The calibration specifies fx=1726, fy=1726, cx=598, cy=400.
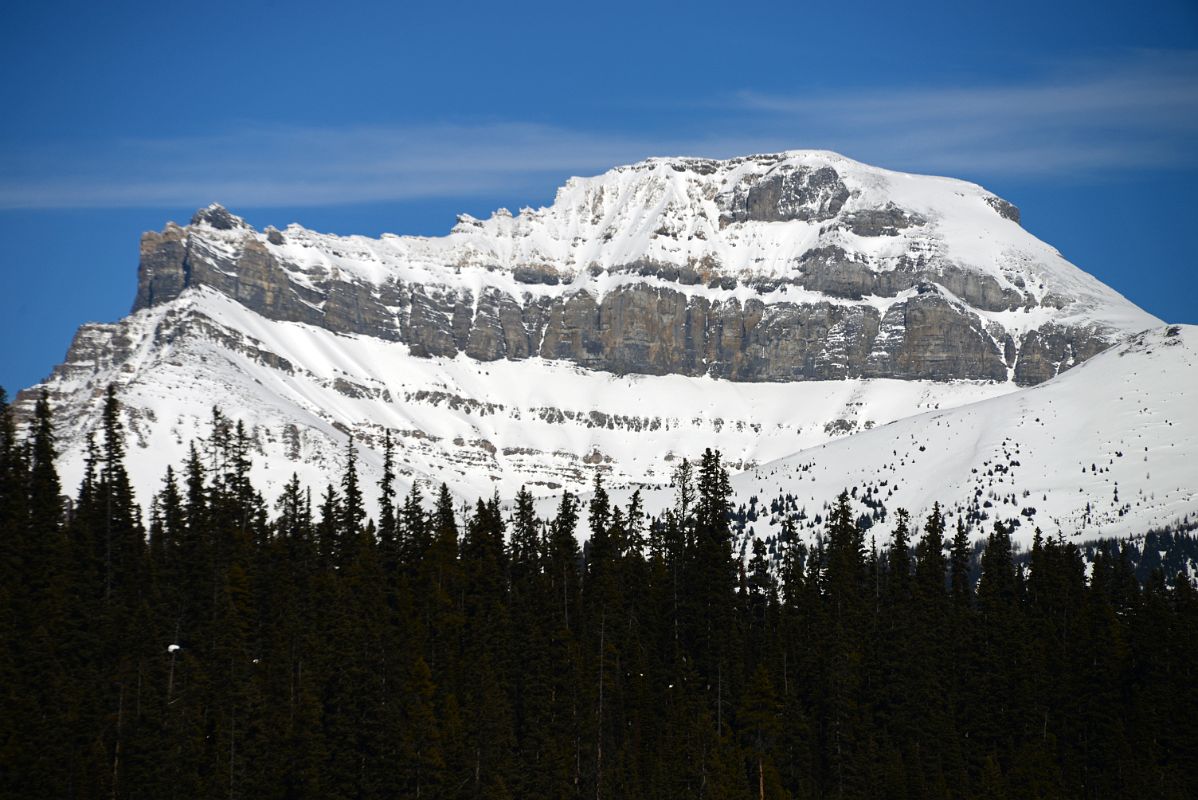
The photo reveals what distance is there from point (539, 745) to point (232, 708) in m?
24.3

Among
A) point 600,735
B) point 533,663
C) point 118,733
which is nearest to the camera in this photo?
point 118,733

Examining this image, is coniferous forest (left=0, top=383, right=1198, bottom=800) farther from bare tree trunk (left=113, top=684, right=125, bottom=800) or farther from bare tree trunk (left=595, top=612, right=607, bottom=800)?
bare tree trunk (left=595, top=612, right=607, bottom=800)

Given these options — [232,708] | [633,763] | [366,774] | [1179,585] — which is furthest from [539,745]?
[1179,585]

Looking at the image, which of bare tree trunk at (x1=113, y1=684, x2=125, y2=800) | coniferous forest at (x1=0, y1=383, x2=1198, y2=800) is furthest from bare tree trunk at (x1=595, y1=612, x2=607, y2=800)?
bare tree trunk at (x1=113, y1=684, x2=125, y2=800)

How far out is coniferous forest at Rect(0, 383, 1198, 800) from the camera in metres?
113

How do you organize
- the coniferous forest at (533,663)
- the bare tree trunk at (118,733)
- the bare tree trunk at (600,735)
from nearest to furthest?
the bare tree trunk at (118,733)
the coniferous forest at (533,663)
the bare tree trunk at (600,735)

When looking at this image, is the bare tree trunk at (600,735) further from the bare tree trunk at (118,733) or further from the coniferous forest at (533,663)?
the bare tree trunk at (118,733)

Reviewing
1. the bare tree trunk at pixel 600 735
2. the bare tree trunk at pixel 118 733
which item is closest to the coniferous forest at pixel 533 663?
the bare tree trunk at pixel 118 733

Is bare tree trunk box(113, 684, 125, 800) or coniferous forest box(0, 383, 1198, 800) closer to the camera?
bare tree trunk box(113, 684, 125, 800)

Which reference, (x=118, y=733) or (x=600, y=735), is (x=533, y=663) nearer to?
(x=600, y=735)

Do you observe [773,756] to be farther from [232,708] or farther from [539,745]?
[232,708]

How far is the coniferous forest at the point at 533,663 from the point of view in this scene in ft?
371

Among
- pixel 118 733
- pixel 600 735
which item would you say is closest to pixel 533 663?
pixel 600 735

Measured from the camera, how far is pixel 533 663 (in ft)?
432
